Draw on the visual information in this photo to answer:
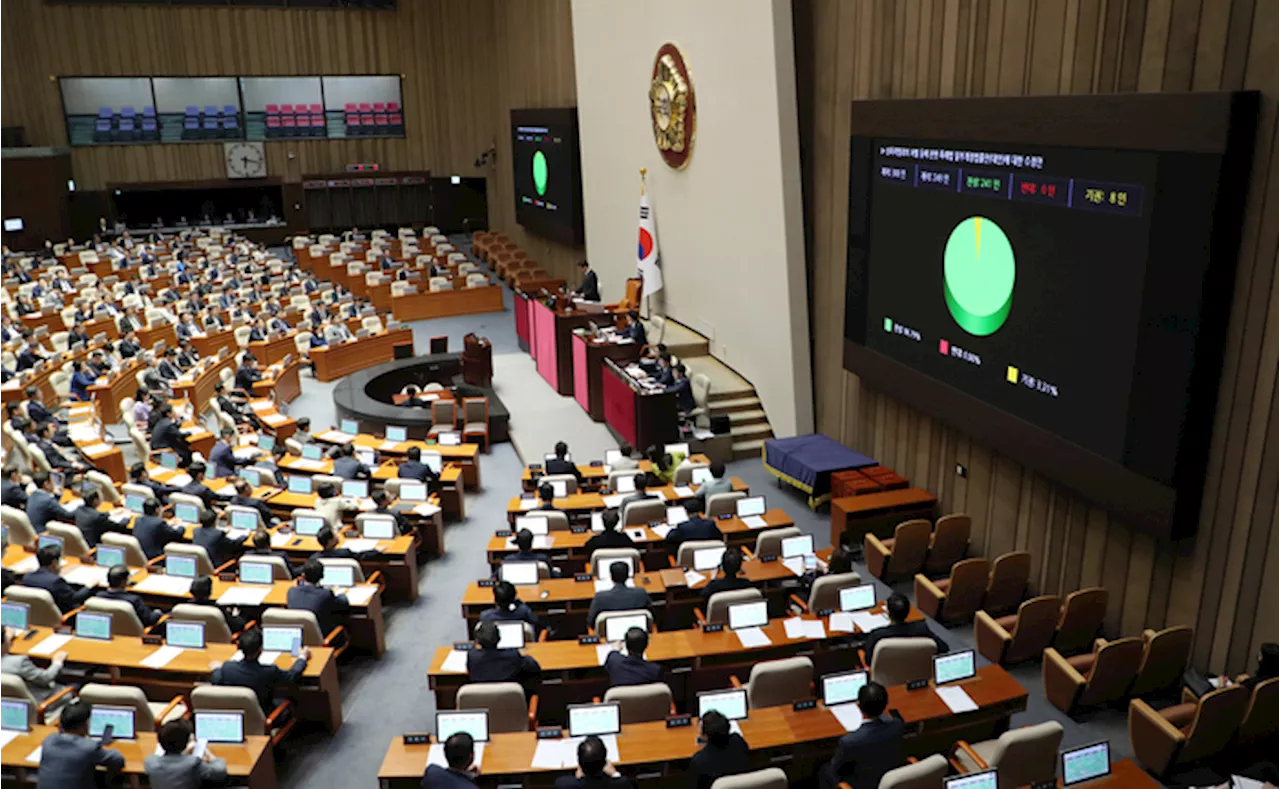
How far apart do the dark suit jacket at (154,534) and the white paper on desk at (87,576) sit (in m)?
0.51

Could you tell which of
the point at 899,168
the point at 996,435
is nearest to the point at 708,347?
the point at 899,168

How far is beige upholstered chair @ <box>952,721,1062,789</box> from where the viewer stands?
5.27 meters

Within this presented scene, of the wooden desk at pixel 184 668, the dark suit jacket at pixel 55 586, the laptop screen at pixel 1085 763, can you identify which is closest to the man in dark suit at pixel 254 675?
the wooden desk at pixel 184 668

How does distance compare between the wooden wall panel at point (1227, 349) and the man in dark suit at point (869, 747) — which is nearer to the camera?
the man in dark suit at point (869, 747)

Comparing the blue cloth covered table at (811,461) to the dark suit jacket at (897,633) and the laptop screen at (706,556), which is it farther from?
the dark suit jacket at (897,633)

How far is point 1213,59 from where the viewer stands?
6.66 metres

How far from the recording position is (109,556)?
8.60 metres

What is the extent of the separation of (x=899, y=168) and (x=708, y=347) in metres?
5.76

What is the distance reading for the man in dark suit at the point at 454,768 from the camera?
16.9 feet

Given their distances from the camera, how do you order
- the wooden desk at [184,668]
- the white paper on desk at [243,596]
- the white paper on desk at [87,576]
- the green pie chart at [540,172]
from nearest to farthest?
the wooden desk at [184,668]
the white paper on desk at [243,596]
the white paper on desk at [87,576]
the green pie chart at [540,172]

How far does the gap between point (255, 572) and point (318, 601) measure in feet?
2.85

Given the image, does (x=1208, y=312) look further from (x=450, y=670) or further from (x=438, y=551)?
(x=438, y=551)

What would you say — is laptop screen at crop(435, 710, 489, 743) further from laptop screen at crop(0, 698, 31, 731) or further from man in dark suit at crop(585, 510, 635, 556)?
man in dark suit at crop(585, 510, 635, 556)

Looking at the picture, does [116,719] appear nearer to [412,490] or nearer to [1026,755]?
[412,490]
